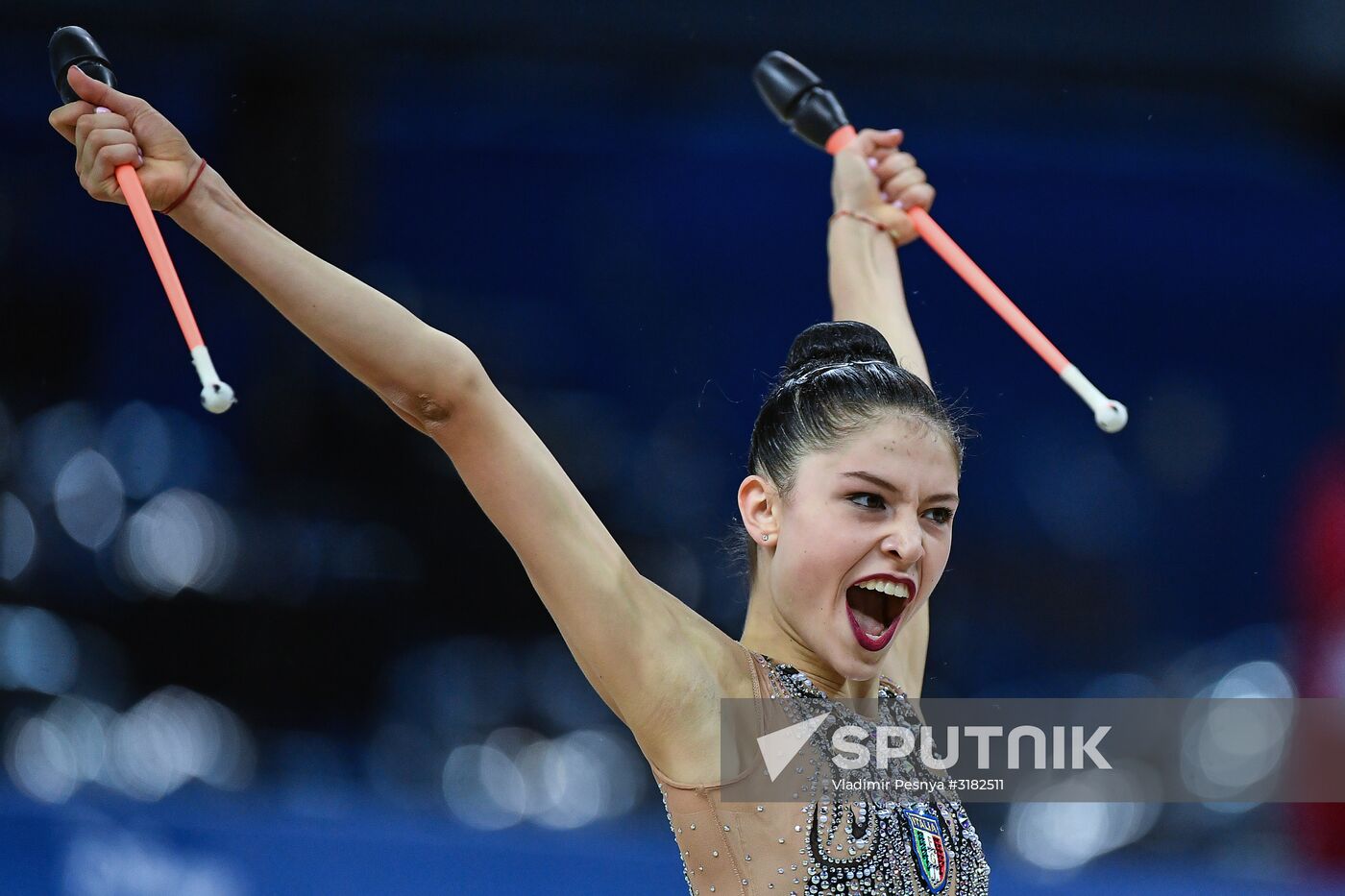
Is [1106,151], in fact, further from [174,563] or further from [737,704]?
[737,704]

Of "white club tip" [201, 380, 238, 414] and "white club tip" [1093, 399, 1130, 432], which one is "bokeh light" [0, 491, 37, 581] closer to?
A: "white club tip" [201, 380, 238, 414]

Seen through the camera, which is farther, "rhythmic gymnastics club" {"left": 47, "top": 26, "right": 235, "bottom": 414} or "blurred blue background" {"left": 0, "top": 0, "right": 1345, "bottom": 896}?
"blurred blue background" {"left": 0, "top": 0, "right": 1345, "bottom": 896}

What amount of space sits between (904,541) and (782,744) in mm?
170

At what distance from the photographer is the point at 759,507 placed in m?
1.27

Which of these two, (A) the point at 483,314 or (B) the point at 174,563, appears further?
(A) the point at 483,314

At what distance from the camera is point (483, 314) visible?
3416mm

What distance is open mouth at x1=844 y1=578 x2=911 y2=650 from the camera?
1218 mm

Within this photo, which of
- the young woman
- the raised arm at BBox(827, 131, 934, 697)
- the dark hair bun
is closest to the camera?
the young woman

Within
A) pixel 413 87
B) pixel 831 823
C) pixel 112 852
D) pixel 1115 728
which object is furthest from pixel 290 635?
pixel 831 823

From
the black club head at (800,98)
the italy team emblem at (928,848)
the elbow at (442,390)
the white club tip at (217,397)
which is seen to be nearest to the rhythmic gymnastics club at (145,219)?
the white club tip at (217,397)

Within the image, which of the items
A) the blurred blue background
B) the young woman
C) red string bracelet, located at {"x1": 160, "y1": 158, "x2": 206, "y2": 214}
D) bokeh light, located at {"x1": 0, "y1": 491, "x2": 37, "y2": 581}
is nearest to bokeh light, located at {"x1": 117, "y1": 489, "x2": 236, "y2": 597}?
the blurred blue background

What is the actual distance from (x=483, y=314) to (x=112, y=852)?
4.58ft

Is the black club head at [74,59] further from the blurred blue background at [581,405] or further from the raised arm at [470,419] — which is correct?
the blurred blue background at [581,405]

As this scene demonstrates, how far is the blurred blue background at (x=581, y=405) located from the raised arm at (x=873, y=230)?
109 centimetres
